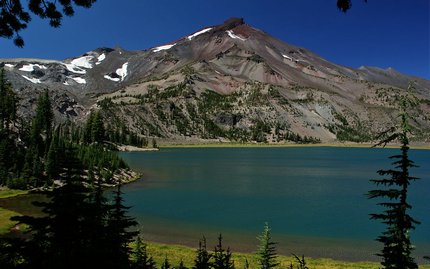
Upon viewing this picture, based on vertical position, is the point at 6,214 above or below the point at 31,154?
below

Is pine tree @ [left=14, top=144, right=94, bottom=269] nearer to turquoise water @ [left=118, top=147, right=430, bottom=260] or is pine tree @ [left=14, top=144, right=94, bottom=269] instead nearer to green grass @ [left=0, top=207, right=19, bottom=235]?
turquoise water @ [left=118, top=147, right=430, bottom=260]

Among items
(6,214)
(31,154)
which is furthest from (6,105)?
(6,214)

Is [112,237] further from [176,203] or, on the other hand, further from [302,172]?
[302,172]

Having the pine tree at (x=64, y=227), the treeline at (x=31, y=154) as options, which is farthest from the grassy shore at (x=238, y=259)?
the pine tree at (x=64, y=227)

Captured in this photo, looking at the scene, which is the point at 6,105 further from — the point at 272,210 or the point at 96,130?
the point at 96,130

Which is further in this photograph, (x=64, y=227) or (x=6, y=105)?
(x=6, y=105)

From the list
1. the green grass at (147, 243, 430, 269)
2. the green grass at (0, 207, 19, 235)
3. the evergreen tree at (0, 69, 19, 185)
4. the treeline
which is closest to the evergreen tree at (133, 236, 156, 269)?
the green grass at (147, 243, 430, 269)

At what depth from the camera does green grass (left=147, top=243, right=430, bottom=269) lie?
35531 millimetres

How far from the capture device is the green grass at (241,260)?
3553 cm

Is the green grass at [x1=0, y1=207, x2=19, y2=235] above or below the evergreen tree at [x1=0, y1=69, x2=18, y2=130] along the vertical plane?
below

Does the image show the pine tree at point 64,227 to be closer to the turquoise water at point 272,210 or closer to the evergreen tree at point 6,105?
the turquoise water at point 272,210

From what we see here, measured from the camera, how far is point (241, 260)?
36.8m

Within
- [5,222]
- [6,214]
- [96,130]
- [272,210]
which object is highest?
[96,130]

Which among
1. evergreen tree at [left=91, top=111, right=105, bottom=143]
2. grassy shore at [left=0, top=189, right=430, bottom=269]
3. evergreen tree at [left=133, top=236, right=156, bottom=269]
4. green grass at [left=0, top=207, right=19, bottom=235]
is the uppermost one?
evergreen tree at [left=91, top=111, right=105, bottom=143]
